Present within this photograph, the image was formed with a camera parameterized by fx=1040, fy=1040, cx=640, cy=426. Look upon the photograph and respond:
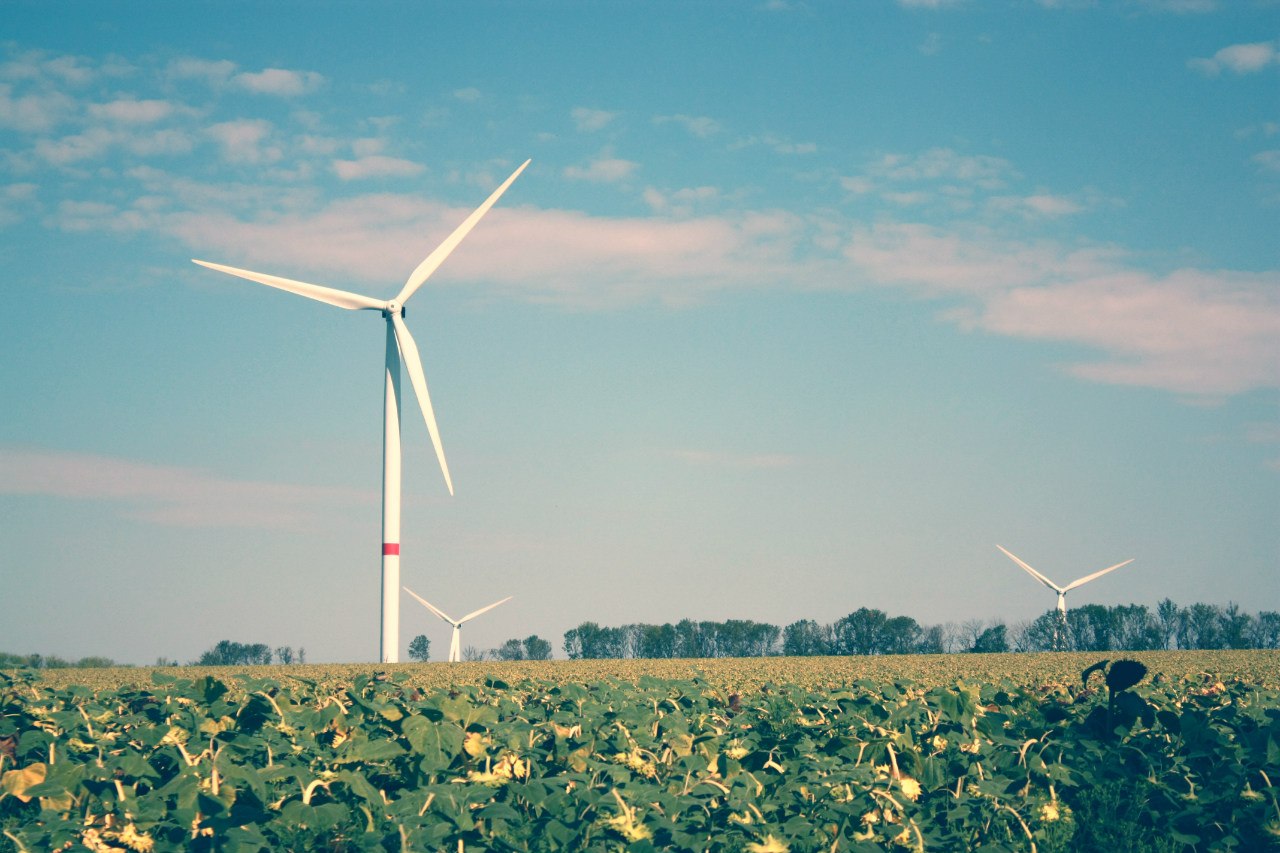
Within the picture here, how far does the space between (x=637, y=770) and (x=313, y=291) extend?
45.2 meters

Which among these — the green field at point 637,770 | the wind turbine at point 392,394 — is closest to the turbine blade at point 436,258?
the wind turbine at point 392,394

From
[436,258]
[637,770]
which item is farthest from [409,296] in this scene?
[637,770]

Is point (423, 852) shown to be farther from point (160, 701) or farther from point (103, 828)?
point (160, 701)

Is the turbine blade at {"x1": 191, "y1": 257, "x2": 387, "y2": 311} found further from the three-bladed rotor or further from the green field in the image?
the green field

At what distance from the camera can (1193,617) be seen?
11394 centimetres

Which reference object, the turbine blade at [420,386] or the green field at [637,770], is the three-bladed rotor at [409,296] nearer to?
the turbine blade at [420,386]

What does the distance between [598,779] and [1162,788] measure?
4.90 metres

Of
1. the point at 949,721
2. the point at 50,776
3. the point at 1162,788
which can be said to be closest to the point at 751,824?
the point at 949,721

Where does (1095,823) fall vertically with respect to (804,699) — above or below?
below

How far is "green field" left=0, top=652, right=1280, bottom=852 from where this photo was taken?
22.5ft

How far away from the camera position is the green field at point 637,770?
685cm

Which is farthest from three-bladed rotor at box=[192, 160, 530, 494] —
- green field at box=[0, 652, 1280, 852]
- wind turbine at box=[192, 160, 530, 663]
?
green field at box=[0, 652, 1280, 852]

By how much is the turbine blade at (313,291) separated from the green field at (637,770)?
3967 centimetres

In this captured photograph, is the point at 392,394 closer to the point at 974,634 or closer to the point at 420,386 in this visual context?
the point at 420,386
